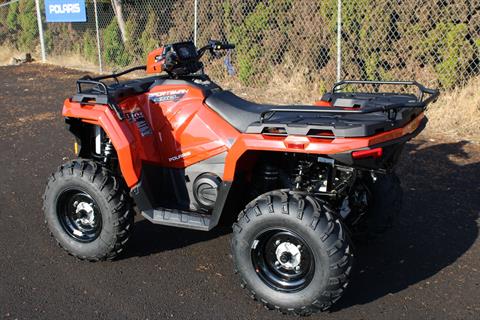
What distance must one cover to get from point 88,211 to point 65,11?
1305 cm

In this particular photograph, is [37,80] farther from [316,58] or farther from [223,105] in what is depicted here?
[223,105]

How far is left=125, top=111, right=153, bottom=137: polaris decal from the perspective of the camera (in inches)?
167

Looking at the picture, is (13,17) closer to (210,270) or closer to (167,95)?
(167,95)

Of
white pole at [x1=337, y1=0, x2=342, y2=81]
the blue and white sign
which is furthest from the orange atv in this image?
the blue and white sign

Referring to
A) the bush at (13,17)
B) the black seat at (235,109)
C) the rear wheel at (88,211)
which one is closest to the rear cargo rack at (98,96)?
the rear wheel at (88,211)

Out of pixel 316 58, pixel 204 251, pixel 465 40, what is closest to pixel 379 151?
pixel 204 251

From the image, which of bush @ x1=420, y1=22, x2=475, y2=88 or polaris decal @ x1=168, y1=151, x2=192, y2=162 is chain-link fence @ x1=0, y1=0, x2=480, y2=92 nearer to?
bush @ x1=420, y1=22, x2=475, y2=88

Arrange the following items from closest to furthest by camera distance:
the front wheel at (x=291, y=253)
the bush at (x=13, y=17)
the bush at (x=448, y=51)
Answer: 1. the front wheel at (x=291, y=253)
2. the bush at (x=448, y=51)
3. the bush at (x=13, y=17)

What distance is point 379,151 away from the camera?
3.21 meters

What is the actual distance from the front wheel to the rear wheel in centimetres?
103

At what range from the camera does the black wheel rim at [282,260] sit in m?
3.52

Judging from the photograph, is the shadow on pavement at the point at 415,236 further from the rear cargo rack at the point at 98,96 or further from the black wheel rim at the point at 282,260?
the rear cargo rack at the point at 98,96

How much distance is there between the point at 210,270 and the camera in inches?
164

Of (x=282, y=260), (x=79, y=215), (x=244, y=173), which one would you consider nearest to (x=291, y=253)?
(x=282, y=260)
